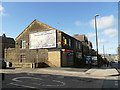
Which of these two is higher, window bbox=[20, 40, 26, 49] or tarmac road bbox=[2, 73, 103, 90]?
window bbox=[20, 40, 26, 49]

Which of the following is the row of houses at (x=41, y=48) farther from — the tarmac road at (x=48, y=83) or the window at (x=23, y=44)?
the tarmac road at (x=48, y=83)

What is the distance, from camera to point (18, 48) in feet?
88.9

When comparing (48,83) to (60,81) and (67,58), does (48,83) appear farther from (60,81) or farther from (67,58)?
(67,58)

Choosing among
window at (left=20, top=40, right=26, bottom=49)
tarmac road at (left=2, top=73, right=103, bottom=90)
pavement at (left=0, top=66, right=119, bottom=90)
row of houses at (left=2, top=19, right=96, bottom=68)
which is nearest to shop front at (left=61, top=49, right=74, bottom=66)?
row of houses at (left=2, top=19, right=96, bottom=68)

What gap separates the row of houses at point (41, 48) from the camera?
21.7 m

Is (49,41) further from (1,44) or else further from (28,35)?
(1,44)

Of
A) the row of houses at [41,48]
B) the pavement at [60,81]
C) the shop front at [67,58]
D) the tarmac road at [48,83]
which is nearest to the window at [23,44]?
the row of houses at [41,48]

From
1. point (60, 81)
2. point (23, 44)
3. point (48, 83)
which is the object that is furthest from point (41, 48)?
point (48, 83)

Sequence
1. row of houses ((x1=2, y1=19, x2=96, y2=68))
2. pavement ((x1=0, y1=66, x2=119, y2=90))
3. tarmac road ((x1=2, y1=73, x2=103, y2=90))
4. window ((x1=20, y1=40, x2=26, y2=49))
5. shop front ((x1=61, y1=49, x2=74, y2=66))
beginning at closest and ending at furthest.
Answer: tarmac road ((x1=2, y1=73, x2=103, y2=90)) < pavement ((x1=0, y1=66, x2=119, y2=90)) < row of houses ((x1=2, y1=19, x2=96, y2=68)) < shop front ((x1=61, y1=49, x2=74, y2=66)) < window ((x1=20, y1=40, x2=26, y2=49))

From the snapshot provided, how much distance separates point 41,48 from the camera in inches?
931

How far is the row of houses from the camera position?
21.7 m

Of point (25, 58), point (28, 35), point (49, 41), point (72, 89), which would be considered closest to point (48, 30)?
point (49, 41)

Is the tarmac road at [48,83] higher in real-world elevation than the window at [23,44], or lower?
lower

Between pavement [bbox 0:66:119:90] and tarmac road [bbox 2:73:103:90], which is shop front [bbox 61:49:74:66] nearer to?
pavement [bbox 0:66:119:90]
